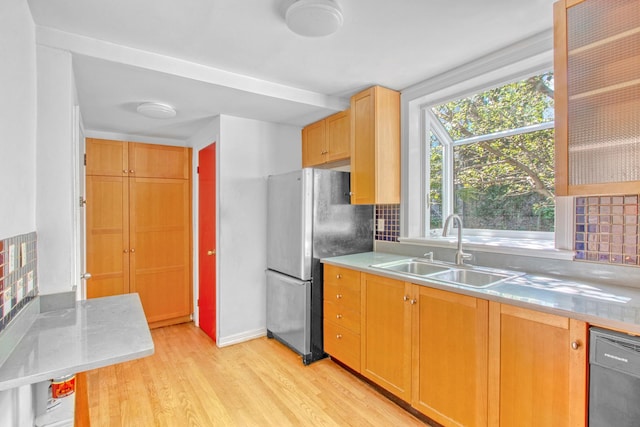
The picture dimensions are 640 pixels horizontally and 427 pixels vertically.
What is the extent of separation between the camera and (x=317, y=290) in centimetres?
267

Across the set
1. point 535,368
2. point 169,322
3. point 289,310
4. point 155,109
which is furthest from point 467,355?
point 169,322

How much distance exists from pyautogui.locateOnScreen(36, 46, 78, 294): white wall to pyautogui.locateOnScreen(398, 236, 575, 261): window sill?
91.2 inches

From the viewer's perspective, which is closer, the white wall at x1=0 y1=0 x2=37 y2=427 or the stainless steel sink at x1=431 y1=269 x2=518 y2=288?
the white wall at x1=0 y1=0 x2=37 y2=427

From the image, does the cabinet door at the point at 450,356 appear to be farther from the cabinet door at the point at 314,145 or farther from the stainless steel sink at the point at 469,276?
the cabinet door at the point at 314,145

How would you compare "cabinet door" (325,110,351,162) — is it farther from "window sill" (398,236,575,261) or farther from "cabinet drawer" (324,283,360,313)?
"cabinet drawer" (324,283,360,313)

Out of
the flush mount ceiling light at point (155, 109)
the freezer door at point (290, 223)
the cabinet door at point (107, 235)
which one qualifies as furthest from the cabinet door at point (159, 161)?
the freezer door at point (290, 223)

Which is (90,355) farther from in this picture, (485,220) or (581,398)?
(485,220)

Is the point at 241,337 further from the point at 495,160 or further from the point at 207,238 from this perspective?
the point at 495,160

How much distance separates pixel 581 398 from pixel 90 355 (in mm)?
1846

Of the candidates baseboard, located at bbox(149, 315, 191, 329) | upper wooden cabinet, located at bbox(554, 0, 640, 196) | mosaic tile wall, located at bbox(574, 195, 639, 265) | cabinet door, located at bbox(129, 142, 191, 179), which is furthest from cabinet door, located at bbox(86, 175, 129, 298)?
mosaic tile wall, located at bbox(574, 195, 639, 265)

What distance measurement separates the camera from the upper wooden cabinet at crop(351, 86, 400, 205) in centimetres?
256

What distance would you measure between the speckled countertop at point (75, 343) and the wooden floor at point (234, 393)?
867 millimetres

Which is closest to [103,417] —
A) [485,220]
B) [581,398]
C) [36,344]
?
[36,344]

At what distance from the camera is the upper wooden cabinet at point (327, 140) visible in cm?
290
